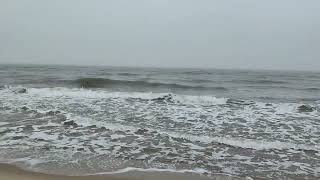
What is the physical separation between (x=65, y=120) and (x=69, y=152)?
10.6 feet

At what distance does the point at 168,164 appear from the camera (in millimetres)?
5551

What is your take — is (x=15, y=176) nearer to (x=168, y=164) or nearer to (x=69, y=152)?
(x=69, y=152)

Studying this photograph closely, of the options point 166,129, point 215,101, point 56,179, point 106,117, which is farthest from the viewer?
point 215,101

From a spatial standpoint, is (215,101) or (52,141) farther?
(215,101)

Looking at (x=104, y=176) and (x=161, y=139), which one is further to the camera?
(x=161, y=139)

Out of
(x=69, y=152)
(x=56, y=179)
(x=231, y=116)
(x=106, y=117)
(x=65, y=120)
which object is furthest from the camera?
(x=231, y=116)

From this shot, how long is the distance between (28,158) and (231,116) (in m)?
6.50

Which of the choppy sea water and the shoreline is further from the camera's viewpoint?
the choppy sea water

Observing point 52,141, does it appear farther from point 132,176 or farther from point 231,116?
point 231,116

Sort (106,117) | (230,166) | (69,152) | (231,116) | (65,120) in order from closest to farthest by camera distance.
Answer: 1. (230,166)
2. (69,152)
3. (65,120)
4. (106,117)
5. (231,116)

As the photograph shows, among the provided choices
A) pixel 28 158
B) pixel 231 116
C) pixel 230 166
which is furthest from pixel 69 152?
pixel 231 116

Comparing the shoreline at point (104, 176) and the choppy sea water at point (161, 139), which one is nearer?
the shoreline at point (104, 176)

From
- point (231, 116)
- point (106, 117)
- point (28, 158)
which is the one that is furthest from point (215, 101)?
point (28, 158)

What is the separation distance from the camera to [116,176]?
4848 mm
